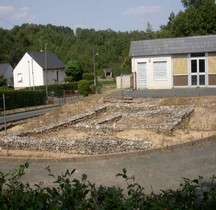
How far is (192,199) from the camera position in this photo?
3945mm

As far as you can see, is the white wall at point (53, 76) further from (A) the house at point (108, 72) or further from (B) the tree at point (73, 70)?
(A) the house at point (108, 72)

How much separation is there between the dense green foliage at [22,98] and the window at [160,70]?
46.7 ft

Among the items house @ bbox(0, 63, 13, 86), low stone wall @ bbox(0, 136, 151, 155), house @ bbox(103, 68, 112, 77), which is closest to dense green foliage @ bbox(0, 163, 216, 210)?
low stone wall @ bbox(0, 136, 151, 155)

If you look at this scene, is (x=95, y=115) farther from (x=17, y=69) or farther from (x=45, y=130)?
(x=17, y=69)

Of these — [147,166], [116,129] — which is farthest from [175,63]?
[147,166]

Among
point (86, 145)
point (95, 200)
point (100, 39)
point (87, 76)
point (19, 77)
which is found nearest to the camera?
point (95, 200)

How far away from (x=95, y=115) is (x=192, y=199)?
1985cm

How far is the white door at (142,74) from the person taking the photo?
1309 inches

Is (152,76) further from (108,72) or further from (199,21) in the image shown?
(108,72)

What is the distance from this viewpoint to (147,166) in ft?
37.8

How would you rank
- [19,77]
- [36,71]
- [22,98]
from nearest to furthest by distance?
1. [22,98]
2. [36,71]
3. [19,77]

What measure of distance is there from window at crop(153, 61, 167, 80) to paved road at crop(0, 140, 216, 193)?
19.3 m

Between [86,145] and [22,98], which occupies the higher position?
[22,98]

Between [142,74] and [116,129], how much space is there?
16264 mm
